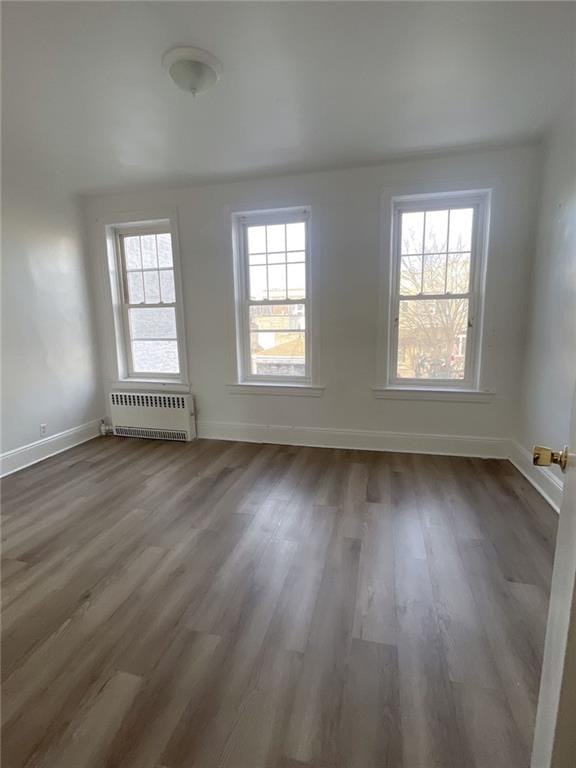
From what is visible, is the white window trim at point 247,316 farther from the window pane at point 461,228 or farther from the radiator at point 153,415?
the window pane at point 461,228

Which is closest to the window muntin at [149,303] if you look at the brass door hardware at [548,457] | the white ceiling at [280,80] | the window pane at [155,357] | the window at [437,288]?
the window pane at [155,357]

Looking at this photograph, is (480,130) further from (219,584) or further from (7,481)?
(7,481)

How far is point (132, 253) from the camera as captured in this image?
13.1 ft

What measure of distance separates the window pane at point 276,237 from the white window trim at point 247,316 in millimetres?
48

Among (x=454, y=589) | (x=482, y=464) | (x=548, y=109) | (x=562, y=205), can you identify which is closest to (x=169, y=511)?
(x=454, y=589)

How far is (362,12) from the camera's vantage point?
5.10 ft

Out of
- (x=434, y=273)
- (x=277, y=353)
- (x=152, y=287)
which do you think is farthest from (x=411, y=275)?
(x=152, y=287)

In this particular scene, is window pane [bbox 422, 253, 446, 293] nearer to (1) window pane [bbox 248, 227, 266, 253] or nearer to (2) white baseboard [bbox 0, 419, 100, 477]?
(1) window pane [bbox 248, 227, 266, 253]

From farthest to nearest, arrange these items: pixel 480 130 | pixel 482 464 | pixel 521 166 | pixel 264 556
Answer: pixel 482 464 → pixel 521 166 → pixel 480 130 → pixel 264 556

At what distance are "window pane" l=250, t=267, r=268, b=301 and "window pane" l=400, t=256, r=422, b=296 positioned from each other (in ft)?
4.33

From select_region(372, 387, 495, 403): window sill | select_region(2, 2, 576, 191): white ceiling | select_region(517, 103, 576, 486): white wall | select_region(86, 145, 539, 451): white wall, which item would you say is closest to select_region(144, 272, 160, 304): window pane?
select_region(86, 145, 539, 451): white wall

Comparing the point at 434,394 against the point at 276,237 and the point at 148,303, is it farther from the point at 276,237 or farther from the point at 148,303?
the point at 148,303

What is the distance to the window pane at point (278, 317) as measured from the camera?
3.60 m

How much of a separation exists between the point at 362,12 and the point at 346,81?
46cm
